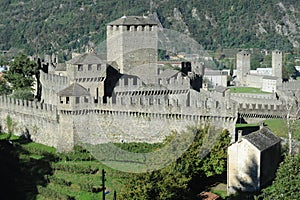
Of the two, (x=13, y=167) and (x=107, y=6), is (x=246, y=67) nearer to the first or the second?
(x=107, y=6)

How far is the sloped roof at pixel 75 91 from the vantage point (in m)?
32.8

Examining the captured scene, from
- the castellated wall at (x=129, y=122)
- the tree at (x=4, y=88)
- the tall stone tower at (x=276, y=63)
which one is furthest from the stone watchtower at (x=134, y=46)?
the tall stone tower at (x=276, y=63)

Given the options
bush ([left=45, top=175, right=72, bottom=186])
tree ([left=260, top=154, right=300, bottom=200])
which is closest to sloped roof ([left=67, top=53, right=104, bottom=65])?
bush ([left=45, top=175, right=72, bottom=186])

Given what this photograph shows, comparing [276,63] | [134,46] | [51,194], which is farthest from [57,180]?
[276,63]

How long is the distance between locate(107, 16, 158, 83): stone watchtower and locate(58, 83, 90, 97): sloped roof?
5.43m

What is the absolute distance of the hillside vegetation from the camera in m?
116

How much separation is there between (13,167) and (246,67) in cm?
5801

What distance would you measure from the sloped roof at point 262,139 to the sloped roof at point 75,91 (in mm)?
9076

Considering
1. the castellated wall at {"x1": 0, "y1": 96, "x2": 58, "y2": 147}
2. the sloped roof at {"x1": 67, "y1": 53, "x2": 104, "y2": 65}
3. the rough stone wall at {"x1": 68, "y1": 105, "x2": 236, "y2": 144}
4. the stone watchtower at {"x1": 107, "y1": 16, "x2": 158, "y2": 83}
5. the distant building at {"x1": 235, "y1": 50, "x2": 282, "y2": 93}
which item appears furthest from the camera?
the distant building at {"x1": 235, "y1": 50, "x2": 282, "y2": 93}

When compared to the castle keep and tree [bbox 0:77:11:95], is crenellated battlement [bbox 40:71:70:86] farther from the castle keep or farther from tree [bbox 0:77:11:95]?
tree [bbox 0:77:11:95]

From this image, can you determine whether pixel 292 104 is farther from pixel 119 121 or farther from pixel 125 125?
pixel 119 121

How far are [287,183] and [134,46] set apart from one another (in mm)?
18050

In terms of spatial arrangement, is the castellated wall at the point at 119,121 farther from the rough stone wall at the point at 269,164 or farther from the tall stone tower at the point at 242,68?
the tall stone tower at the point at 242,68

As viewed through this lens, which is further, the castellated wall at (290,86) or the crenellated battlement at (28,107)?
the castellated wall at (290,86)
